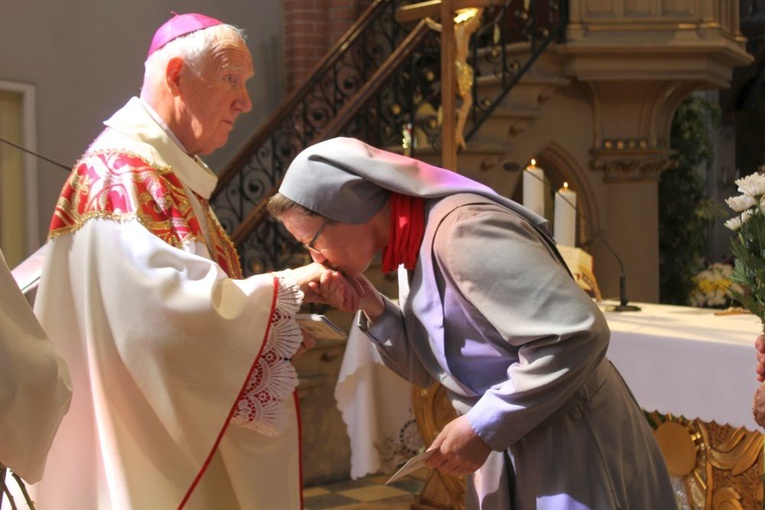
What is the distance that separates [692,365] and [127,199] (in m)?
1.96

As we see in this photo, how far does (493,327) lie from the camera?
209cm

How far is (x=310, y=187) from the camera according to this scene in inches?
86.6

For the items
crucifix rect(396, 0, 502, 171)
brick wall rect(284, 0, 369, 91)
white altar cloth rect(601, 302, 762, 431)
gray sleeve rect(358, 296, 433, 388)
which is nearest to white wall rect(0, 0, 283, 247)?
brick wall rect(284, 0, 369, 91)

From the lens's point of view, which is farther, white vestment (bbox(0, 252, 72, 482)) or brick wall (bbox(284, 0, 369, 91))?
brick wall (bbox(284, 0, 369, 91))

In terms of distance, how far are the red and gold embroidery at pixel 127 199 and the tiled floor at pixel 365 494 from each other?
2.82m

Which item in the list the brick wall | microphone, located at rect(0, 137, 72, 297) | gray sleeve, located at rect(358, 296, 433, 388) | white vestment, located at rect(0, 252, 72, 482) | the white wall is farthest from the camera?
the brick wall

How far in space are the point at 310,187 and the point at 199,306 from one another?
666 mm

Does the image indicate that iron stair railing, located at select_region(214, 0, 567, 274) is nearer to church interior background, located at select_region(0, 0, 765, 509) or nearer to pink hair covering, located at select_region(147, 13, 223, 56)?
church interior background, located at select_region(0, 0, 765, 509)

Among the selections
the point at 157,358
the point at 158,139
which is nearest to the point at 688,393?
the point at 157,358

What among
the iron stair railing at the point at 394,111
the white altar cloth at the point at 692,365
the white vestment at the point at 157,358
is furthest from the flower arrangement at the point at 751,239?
the iron stair railing at the point at 394,111

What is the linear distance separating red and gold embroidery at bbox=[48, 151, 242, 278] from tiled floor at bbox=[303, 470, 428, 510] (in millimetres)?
2818

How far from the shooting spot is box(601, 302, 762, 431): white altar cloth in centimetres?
331

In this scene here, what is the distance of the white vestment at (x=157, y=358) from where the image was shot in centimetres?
275

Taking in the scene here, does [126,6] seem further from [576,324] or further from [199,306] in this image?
[576,324]
